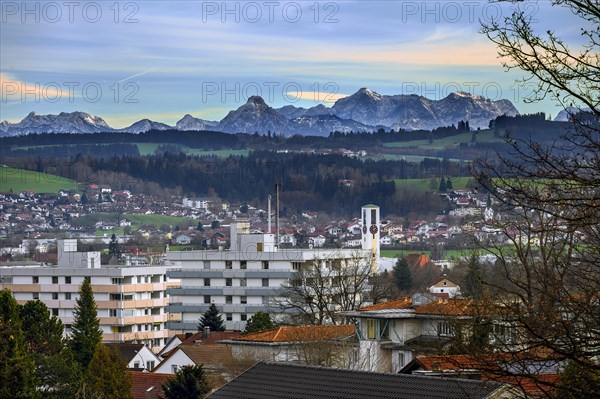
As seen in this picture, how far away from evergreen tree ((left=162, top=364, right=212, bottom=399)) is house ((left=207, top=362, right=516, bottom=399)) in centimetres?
1017

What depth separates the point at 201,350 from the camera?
55562 millimetres

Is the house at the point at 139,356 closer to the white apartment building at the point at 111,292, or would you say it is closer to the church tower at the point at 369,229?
the white apartment building at the point at 111,292

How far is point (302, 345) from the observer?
45344 millimetres

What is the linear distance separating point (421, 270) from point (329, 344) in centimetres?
10114

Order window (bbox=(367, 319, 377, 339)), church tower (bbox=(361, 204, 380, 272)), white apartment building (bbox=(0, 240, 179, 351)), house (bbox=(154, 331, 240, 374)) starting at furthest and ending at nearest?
church tower (bbox=(361, 204, 380, 272)) → white apartment building (bbox=(0, 240, 179, 351)) → house (bbox=(154, 331, 240, 374)) → window (bbox=(367, 319, 377, 339))

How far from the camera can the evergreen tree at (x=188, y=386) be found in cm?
4109

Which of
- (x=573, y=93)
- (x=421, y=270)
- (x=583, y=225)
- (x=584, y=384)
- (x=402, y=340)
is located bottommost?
(x=421, y=270)

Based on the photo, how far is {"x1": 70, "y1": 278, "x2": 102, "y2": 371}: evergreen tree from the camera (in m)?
61.2

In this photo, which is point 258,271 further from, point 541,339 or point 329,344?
point 541,339

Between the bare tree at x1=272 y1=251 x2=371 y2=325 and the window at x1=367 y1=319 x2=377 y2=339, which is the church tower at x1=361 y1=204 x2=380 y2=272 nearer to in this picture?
the bare tree at x1=272 y1=251 x2=371 y2=325

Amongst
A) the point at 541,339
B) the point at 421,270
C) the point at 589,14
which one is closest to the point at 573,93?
the point at 589,14

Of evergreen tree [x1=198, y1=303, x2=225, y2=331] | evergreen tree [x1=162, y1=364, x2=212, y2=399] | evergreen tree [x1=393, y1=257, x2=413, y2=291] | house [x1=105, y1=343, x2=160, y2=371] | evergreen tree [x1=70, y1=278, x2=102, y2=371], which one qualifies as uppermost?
evergreen tree [x1=162, y1=364, x2=212, y2=399]

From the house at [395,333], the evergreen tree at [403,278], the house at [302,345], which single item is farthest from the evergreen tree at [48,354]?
the evergreen tree at [403,278]

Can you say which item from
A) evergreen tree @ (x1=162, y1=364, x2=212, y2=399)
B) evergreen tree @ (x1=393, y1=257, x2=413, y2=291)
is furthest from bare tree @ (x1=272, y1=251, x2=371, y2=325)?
evergreen tree @ (x1=393, y1=257, x2=413, y2=291)
